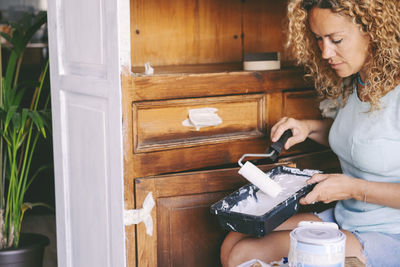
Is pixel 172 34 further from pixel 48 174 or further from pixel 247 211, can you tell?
pixel 48 174

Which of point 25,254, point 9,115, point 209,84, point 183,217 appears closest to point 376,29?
point 209,84

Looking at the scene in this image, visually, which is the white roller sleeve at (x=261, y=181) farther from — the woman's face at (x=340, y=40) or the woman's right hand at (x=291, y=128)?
the woman's face at (x=340, y=40)

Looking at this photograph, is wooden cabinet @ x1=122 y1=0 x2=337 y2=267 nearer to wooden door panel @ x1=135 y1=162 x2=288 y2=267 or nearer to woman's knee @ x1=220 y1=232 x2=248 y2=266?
wooden door panel @ x1=135 y1=162 x2=288 y2=267

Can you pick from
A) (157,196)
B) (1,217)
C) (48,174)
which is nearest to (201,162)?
(157,196)

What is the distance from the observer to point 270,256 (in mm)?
1644

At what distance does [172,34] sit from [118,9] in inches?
37.9

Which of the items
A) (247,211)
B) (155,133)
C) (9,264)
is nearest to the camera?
(247,211)

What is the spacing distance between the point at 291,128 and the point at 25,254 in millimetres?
1432

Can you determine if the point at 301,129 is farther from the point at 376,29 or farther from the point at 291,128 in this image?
the point at 376,29


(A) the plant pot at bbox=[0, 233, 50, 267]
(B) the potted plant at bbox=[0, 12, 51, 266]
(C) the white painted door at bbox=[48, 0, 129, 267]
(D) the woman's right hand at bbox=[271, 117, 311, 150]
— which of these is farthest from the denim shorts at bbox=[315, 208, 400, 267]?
(A) the plant pot at bbox=[0, 233, 50, 267]

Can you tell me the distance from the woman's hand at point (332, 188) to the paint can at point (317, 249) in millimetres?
386

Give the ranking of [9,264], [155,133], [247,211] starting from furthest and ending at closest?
1. [9,264]
2. [155,133]
3. [247,211]

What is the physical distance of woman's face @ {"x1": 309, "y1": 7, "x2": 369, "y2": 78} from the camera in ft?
5.42

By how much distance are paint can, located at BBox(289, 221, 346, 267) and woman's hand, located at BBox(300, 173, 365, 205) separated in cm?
39
